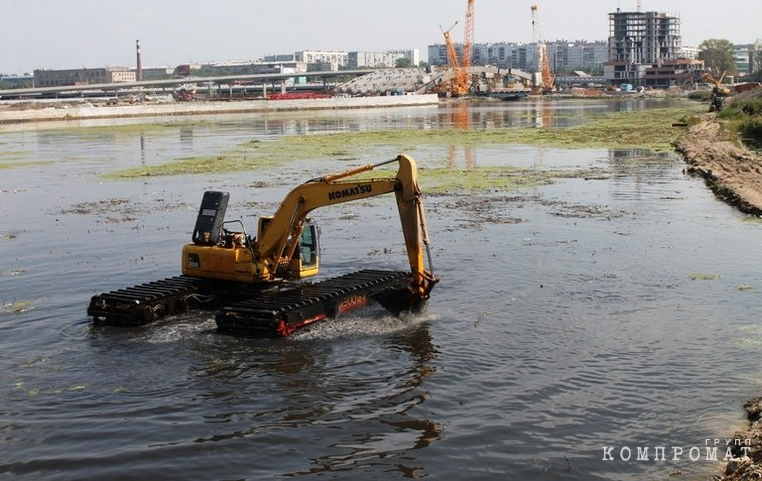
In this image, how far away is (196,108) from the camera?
157625 mm

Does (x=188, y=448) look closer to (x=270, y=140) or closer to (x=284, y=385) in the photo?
(x=284, y=385)

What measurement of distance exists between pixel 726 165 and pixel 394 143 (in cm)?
2803

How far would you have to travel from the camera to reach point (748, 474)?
405 inches

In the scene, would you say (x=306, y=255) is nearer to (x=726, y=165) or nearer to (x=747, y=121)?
(x=726, y=165)

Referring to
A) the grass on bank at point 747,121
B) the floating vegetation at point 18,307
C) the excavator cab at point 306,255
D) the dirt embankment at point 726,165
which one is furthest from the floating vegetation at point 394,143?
the excavator cab at point 306,255

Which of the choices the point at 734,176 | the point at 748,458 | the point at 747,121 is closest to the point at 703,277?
the point at 748,458

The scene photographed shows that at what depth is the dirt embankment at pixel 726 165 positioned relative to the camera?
33.8 m

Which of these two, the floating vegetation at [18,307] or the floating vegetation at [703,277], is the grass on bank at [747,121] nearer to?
the floating vegetation at [703,277]

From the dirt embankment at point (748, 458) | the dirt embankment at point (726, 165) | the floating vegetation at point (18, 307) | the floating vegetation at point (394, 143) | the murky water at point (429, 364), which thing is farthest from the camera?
the floating vegetation at point (394, 143)

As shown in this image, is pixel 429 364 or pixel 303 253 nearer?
pixel 429 364

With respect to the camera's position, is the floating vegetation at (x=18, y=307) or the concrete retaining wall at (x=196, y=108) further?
the concrete retaining wall at (x=196, y=108)

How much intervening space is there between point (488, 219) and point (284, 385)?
16923 mm

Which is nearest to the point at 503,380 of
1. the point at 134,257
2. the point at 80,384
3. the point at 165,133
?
the point at 80,384

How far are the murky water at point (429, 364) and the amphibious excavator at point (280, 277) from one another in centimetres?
44
